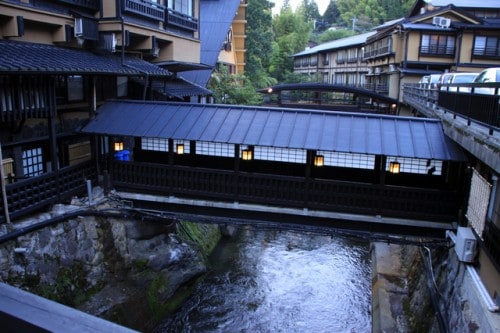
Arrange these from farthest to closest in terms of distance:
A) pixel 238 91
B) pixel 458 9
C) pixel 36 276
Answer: pixel 458 9 < pixel 238 91 < pixel 36 276

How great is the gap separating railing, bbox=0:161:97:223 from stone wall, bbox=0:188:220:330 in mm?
401

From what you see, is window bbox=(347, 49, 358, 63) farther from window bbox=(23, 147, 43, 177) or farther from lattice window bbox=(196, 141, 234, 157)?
window bbox=(23, 147, 43, 177)

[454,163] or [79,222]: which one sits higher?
[454,163]

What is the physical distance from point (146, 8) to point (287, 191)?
468 inches

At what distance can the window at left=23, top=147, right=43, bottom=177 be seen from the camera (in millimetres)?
15584

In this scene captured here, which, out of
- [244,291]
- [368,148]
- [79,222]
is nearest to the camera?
[368,148]

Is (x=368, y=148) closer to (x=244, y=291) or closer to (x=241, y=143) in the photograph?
(x=241, y=143)

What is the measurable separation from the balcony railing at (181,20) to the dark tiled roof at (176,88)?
359 centimetres

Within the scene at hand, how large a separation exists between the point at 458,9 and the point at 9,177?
42.4 meters

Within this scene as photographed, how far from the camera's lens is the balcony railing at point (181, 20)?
75.9ft

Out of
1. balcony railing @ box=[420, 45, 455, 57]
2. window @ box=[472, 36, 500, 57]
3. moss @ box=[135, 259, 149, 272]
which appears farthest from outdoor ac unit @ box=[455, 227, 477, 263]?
balcony railing @ box=[420, 45, 455, 57]

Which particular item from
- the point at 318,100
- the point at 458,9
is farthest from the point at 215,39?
the point at 458,9

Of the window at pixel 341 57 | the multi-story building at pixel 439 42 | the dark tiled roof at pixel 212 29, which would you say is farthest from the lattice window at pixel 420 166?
the window at pixel 341 57

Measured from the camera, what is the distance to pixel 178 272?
18.7 metres
